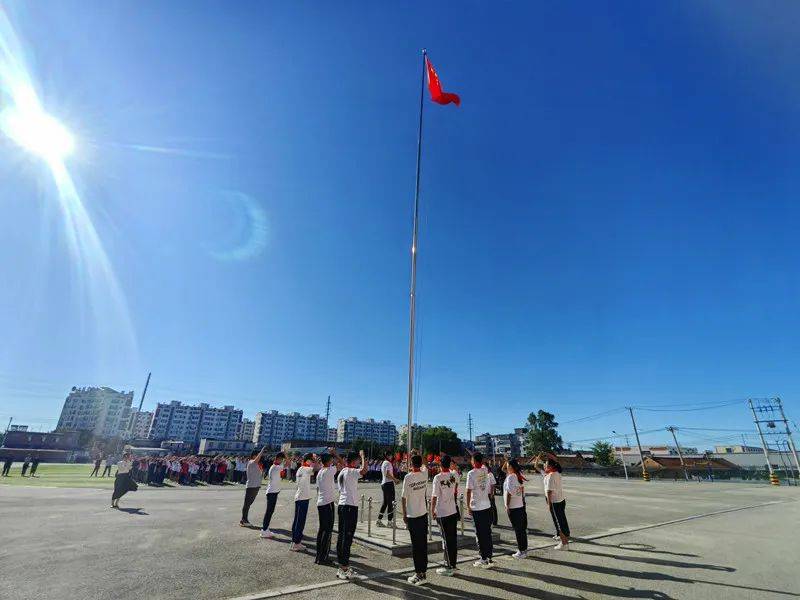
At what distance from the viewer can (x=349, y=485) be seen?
7.31 metres

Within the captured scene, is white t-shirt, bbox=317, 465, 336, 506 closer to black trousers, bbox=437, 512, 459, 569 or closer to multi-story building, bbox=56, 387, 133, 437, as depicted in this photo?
black trousers, bbox=437, 512, 459, 569

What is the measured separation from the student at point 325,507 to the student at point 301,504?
0.74 metres

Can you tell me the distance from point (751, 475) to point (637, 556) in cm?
6288

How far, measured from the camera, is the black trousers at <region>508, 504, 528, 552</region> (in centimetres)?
821

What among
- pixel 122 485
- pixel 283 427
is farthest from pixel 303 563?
pixel 283 427

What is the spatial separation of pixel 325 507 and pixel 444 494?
2.47m

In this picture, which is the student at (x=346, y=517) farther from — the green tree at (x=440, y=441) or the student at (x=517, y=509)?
the green tree at (x=440, y=441)

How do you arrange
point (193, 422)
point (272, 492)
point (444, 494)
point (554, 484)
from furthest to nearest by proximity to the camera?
point (193, 422) → point (272, 492) → point (554, 484) → point (444, 494)

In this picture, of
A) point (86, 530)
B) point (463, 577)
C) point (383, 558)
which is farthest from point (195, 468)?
point (463, 577)

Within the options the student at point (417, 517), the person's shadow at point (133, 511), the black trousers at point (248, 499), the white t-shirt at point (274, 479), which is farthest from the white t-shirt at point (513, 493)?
the person's shadow at point (133, 511)

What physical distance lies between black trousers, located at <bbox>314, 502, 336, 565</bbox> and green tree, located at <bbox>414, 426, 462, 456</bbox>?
293 ft

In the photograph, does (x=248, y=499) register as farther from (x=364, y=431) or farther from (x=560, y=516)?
(x=364, y=431)

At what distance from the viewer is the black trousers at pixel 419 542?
644cm

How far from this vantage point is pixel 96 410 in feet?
500
